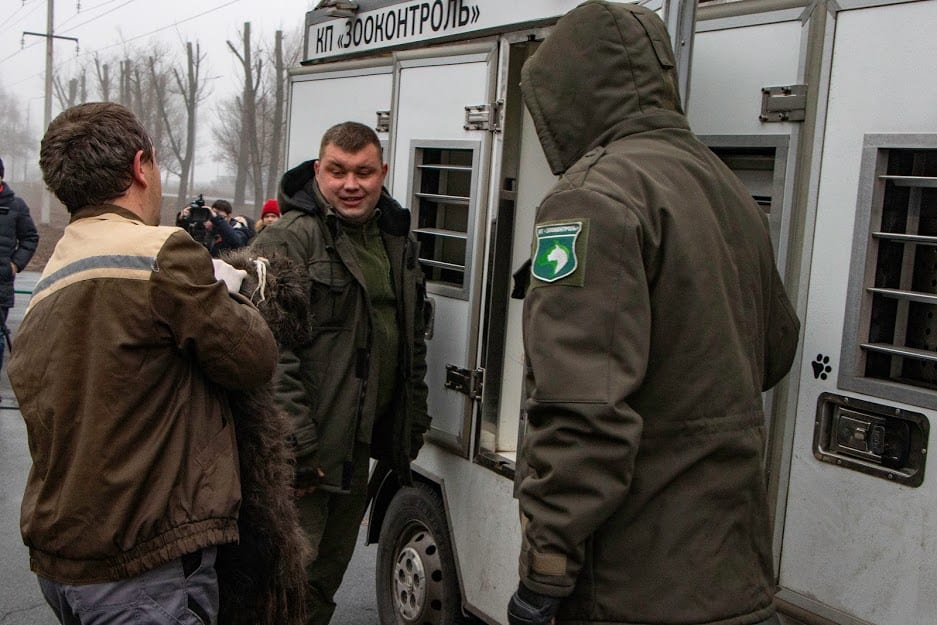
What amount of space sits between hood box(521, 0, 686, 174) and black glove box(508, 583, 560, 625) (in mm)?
989

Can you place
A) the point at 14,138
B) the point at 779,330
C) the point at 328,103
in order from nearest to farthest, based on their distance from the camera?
the point at 779,330
the point at 328,103
the point at 14,138

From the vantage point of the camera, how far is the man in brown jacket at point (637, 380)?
212 cm

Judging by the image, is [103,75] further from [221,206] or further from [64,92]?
[221,206]

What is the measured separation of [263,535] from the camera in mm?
2850

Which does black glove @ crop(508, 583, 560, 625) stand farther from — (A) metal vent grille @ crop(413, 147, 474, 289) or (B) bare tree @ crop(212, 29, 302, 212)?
(B) bare tree @ crop(212, 29, 302, 212)

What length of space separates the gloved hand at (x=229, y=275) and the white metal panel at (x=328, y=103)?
2.03 metres

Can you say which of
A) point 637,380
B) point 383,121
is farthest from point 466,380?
point 637,380

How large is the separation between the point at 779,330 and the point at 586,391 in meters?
0.67

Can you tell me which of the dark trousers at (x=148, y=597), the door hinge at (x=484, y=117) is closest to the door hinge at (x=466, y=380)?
the door hinge at (x=484, y=117)

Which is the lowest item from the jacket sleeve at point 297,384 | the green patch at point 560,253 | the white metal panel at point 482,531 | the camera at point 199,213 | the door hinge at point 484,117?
the white metal panel at point 482,531

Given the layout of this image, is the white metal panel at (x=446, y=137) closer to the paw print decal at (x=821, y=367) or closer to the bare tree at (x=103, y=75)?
the paw print decal at (x=821, y=367)

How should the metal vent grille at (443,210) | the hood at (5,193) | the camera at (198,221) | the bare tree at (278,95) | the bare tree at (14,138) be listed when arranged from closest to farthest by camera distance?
the metal vent grille at (443,210)
the hood at (5,193)
the camera at (198,221)
the bare tree at (278,95)
the bare tree at (14,138)

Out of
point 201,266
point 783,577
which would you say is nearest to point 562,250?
point 201,266

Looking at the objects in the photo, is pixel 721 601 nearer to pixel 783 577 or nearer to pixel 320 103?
pixel 783 577
